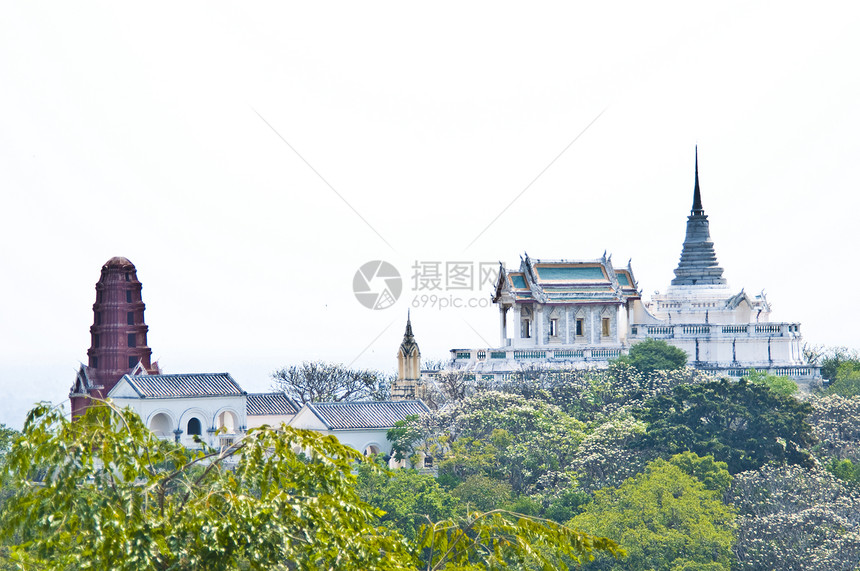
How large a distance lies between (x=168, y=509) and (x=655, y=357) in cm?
5052

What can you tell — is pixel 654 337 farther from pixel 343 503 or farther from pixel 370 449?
pixel 343 503

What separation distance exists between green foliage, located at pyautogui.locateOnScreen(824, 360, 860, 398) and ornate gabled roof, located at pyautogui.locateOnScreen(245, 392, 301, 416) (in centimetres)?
2515

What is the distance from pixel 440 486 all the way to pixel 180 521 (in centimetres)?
3624

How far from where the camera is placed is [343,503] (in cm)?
2077

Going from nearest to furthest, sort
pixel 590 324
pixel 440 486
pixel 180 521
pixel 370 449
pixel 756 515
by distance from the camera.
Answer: pixel 180 521 → pixel 756 515 → pixel 440 486 → pixel 370 449 → pixel 590 324

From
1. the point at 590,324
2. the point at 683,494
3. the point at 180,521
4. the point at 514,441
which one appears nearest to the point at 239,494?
the point at 180,521

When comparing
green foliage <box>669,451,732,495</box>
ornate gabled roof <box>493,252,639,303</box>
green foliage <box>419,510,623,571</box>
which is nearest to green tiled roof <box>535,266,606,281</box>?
ornate gabled roof <box>493,252,639,303</box>

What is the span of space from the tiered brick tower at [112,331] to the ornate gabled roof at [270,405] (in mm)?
5264

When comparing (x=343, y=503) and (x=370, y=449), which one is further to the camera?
(x=370, y=449)

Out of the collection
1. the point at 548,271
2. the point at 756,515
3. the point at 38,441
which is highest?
the point at 548,271

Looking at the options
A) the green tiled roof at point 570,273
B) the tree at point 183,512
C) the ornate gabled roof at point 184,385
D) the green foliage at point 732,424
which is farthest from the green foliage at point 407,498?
the tree at point 183,512

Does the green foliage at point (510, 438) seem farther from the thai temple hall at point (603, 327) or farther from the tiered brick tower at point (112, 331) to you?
the tiered brick tower at point (112, 331)

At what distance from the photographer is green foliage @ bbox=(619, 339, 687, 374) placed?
68.3 metres

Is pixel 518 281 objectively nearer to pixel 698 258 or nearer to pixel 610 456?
pixel 698 258
